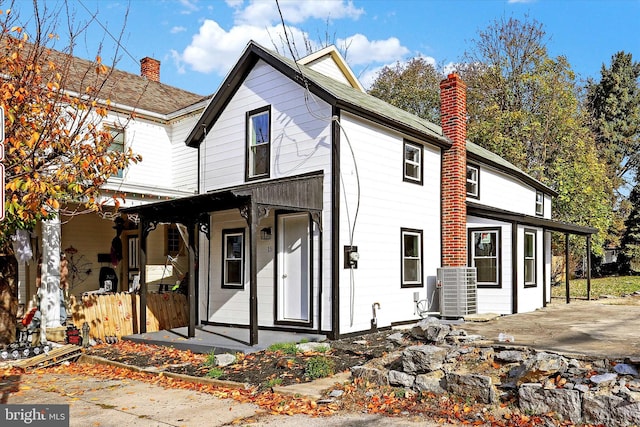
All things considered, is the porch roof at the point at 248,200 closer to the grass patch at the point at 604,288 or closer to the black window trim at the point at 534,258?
the black window trim at the point at 534,258

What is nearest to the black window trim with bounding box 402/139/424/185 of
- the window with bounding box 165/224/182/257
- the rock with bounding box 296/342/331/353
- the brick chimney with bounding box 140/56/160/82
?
the rock with bounding box 296/342/331/353

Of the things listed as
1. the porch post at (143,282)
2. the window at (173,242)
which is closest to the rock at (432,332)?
the porch post at (143,282)

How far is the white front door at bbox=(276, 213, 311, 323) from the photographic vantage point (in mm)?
11789

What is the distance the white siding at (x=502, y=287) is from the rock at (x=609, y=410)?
30.1 feet

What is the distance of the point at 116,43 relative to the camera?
8.97 meters

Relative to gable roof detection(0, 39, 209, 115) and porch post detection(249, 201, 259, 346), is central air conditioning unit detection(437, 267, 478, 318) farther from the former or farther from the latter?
gable roof detection(0, 39, 209, 115)

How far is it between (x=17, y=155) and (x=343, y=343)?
21.4ft

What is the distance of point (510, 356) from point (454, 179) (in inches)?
311

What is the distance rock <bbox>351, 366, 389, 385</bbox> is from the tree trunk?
8.29 m

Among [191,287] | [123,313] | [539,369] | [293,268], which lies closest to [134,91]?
[123,313]

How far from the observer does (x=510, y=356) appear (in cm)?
731

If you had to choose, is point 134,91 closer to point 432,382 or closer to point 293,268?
point 293,268

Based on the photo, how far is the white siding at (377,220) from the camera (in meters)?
11.5

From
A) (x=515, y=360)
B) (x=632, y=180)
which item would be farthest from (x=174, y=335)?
(x=632, y=180)
